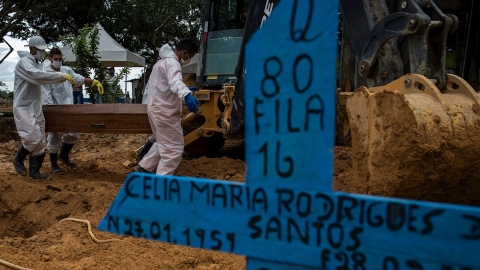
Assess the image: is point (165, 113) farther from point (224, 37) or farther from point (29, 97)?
point (224, 37)

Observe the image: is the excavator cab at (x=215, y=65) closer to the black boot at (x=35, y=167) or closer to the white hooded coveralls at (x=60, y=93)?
the white hooded coveralls at (x=60, y=93)

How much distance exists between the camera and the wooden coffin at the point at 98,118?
540 cm

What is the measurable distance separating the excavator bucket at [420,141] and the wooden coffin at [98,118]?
2999mm

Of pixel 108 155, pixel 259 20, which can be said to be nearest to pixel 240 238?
pixel 259 20

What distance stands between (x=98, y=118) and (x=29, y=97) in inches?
34.0

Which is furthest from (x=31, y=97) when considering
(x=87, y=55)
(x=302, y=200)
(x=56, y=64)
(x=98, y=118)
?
(x=302, y=200)

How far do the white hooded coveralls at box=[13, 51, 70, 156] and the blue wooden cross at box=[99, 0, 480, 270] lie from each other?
467 centimetres

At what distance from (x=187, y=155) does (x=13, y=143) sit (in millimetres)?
4360

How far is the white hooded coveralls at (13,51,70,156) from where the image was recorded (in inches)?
212

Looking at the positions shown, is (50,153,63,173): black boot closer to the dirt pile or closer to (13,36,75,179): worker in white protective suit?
the dirt pile

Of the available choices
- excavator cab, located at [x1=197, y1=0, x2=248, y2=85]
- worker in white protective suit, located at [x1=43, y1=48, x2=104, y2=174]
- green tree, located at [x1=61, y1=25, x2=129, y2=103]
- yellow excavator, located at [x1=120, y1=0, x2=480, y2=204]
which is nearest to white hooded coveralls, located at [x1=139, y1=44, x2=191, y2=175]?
yellow excavator, located at [x1=120, y1=0, x2=480, y2=204]

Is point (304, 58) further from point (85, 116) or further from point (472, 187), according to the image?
point (85, 116)

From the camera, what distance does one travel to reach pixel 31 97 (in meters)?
5.51

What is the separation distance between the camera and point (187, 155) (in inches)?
290
